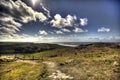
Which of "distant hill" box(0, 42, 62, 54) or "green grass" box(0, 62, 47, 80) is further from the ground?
"distant hill" box(0, 42, 62, 54)

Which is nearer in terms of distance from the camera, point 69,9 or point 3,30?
point 69,9

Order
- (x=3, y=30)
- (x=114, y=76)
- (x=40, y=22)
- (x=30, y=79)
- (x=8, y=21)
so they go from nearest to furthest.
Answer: (x=114, y=76) → (x=30, y=79) → (x=40, y=22) → (x=8, y=21) → (x=3, y=30)

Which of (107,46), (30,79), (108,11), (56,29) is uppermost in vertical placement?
(108,11)

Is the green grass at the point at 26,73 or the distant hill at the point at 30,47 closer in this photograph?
the green grass at the point at 26,73

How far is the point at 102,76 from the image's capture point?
15.5m

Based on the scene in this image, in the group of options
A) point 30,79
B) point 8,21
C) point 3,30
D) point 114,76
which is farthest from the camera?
point 3,30

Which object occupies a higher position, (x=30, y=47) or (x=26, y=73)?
(x=30, y=47)

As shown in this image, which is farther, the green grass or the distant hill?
the distant hill

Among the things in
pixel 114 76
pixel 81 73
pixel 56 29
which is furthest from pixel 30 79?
pixel 56 29

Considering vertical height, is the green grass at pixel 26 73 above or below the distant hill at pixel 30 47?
below

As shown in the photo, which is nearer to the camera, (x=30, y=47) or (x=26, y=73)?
(x=26, y=73)

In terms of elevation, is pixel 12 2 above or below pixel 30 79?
above

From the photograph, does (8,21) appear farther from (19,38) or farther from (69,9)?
(69,9)

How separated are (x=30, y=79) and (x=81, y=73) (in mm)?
5369
